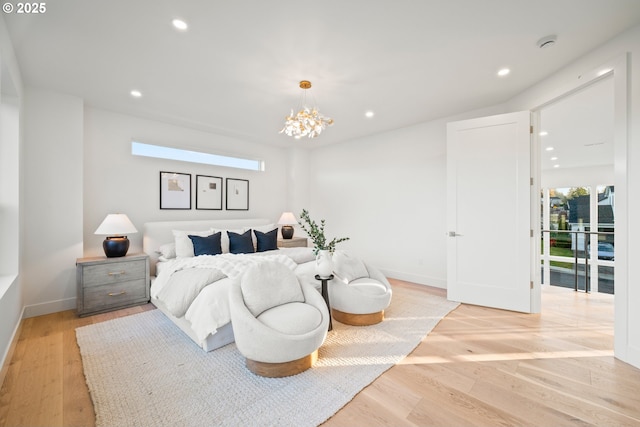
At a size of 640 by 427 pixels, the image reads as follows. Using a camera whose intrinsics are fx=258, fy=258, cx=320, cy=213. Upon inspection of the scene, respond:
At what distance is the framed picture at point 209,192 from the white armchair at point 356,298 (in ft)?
9.43

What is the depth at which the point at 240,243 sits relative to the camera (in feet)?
13.5

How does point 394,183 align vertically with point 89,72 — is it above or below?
below

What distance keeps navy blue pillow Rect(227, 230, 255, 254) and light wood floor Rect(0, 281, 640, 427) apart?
1.97 metres

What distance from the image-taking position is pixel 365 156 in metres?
5.18

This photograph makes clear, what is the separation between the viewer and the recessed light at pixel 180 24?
79.3 inches

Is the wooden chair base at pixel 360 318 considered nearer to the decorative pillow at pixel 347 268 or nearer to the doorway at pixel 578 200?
the decorative pillow at pixel 347 268

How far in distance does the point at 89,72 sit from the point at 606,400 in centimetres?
525

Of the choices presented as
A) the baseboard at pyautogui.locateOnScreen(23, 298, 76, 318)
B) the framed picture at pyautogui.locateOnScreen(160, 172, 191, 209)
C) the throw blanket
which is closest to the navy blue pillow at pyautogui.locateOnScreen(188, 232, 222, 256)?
the throw blanket

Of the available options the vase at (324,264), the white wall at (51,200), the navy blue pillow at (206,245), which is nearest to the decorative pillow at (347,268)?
the vase at (324,264)

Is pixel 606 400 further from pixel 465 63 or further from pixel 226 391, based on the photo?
pixel 465 63

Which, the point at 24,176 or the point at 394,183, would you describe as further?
the point at 394,183

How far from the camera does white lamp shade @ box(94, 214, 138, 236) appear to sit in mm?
Answer: 3248

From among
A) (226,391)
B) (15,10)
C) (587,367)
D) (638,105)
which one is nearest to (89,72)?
(15,10)

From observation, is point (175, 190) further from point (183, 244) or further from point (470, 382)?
point (470, 382)
